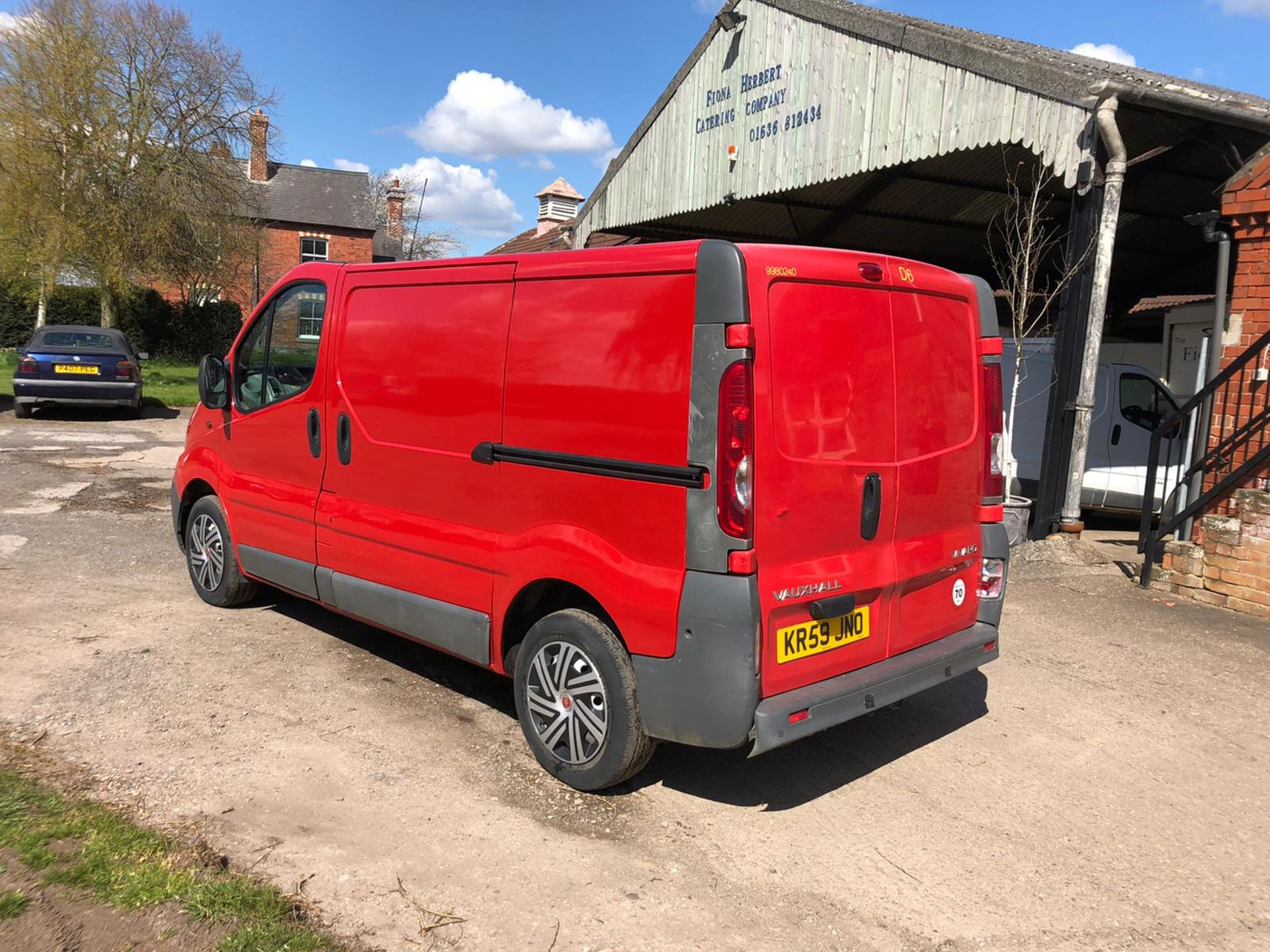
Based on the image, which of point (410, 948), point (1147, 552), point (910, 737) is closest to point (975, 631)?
point (910, 737)

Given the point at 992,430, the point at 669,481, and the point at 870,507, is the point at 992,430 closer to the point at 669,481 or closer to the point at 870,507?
the point at 870,507

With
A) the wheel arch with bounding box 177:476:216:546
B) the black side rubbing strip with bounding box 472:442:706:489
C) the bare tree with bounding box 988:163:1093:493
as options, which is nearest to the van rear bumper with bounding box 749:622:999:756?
the black side rubbing strip with bounding box 472:442:706:489

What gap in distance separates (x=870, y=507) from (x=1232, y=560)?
5053 millimetres

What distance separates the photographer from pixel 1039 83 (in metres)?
8.46

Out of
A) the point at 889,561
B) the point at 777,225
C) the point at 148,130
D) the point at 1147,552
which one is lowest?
the point at 1147,552

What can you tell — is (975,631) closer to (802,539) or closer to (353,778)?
(802,539)

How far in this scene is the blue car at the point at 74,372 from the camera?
1616 cm

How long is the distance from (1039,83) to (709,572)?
735cm

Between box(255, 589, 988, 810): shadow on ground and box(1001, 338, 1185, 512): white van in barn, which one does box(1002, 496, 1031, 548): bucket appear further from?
box(255, 589, 988, 810): shadow on ground

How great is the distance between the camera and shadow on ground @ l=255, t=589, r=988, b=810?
4.03 meters

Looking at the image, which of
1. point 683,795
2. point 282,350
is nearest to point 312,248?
point 282,350

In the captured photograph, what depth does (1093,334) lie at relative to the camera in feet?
27.5

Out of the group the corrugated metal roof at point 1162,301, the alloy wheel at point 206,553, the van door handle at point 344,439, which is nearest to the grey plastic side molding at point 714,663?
the van door handle at point 344,439

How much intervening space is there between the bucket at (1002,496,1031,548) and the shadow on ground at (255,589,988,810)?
3.25 meters
